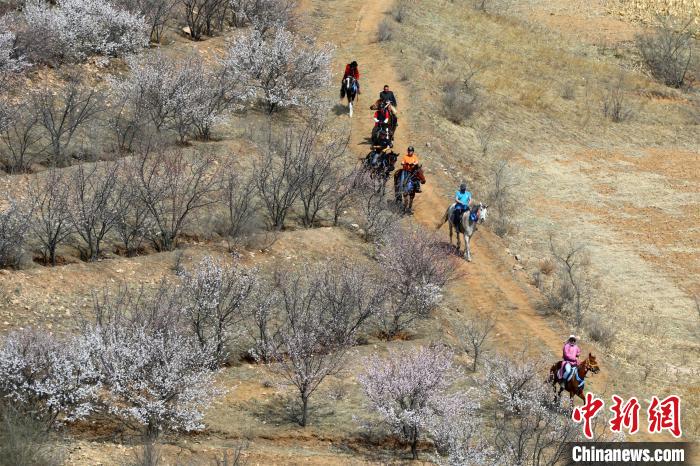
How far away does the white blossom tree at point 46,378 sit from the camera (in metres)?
15.7

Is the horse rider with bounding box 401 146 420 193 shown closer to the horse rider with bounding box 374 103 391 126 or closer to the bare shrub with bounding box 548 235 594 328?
the horse rider with bounding box 374 103 391 126

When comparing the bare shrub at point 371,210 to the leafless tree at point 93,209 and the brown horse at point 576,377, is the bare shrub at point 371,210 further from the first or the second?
the brown horse at point 576,377

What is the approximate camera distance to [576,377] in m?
18.4

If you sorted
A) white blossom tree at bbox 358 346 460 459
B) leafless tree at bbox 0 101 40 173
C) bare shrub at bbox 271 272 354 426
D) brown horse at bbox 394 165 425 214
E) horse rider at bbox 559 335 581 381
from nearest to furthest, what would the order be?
white blossom tree at bbox 358 346 460 459 → bare shrub at bbox 271 272 354 426 → horse rider at bbox 559 335 581 381 → leafless tree at bbox 0 101 40 173 → brown horse at bbox 394 165 425 214

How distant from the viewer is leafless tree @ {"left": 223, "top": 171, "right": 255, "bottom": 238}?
23078 millimetres

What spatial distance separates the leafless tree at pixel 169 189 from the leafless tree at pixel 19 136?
2378mm

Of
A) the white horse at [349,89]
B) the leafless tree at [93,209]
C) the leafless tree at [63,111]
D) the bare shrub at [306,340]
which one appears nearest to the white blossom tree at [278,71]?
the white horse at [349,89]

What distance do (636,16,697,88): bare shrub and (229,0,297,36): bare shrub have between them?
14405mm

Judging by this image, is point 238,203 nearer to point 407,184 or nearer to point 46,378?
point 407,184

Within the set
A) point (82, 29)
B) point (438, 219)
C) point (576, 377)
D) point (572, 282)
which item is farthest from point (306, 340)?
point (82, 29)

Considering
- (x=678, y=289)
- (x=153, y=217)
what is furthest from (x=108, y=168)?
(x=678, y=289)

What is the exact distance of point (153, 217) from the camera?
75.3 ft

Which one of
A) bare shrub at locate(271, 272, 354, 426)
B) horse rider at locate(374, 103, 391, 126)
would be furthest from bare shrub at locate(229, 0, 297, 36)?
bare shrub at locate(271, 272, 354, 426)

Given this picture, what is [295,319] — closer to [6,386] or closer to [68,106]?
[6,386]
